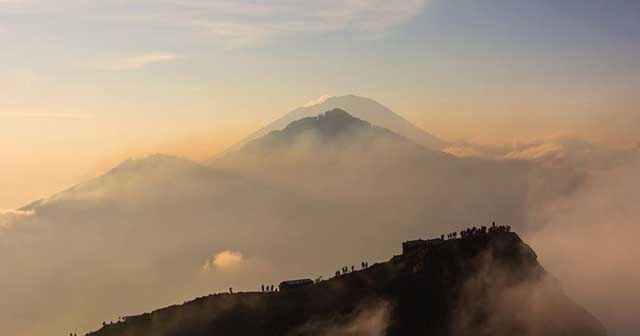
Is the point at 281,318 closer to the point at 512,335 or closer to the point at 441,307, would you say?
the point at 441,307

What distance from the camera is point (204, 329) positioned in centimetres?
18362

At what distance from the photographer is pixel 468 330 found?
192250 mm

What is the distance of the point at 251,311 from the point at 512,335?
238 feet

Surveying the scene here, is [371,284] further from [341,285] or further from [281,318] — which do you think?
[281,318]

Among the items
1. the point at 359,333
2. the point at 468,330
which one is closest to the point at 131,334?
the point at 359,333

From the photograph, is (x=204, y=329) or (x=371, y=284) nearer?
(x=204, y=329)

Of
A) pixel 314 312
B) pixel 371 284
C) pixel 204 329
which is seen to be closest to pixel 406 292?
pixel 371 284

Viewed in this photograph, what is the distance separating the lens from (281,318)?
185 m

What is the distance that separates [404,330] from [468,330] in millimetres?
18540

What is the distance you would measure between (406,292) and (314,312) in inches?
1036

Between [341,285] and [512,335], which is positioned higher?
[341,285]

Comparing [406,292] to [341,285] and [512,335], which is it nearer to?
[341,285]

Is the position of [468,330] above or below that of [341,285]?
below

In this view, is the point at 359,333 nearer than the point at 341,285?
Yes
